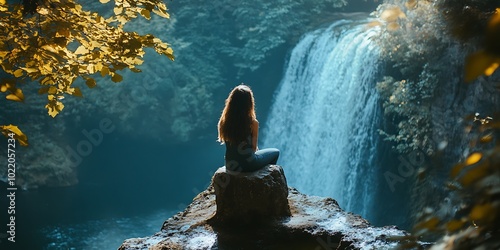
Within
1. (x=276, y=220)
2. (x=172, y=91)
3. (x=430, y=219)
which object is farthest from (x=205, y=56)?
(x=430, y=219)

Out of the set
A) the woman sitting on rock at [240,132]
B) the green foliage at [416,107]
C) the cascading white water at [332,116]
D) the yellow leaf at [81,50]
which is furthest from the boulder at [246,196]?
→ the cascading white water at [332,116]

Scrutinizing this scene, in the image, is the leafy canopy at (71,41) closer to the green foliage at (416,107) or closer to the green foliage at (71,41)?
the green foliage at (71,41)

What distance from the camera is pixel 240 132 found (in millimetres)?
5051

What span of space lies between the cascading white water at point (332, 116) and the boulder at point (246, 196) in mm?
6433

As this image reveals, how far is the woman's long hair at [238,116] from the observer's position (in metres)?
5.05

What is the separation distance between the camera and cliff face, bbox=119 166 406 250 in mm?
4656

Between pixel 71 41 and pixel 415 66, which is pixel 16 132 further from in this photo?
pixel 415 66

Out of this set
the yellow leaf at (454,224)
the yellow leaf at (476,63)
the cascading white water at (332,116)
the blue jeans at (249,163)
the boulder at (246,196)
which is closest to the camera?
the yellow leaf at (476,63)

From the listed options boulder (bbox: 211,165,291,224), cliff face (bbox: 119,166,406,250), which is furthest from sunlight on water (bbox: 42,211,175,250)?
boulder (bbox: 211,165,291,224)

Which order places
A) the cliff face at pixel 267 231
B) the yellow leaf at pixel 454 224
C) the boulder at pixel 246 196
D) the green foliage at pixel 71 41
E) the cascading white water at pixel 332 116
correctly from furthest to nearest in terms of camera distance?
the cascading white water at pixel 332 116
the boulder at pixel 246 196
the cliff face at pixel 267 231
the green foliage at pixel 71 41
the yellow leaf at pixel 454 224

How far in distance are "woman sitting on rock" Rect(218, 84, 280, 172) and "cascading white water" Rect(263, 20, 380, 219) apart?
6217mm

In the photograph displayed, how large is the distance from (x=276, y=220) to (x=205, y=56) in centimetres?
1331

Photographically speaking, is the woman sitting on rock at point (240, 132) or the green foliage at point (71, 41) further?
the woman sitting on rock at point (240, 132)

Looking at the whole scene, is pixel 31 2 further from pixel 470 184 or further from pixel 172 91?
pixel 172 91
